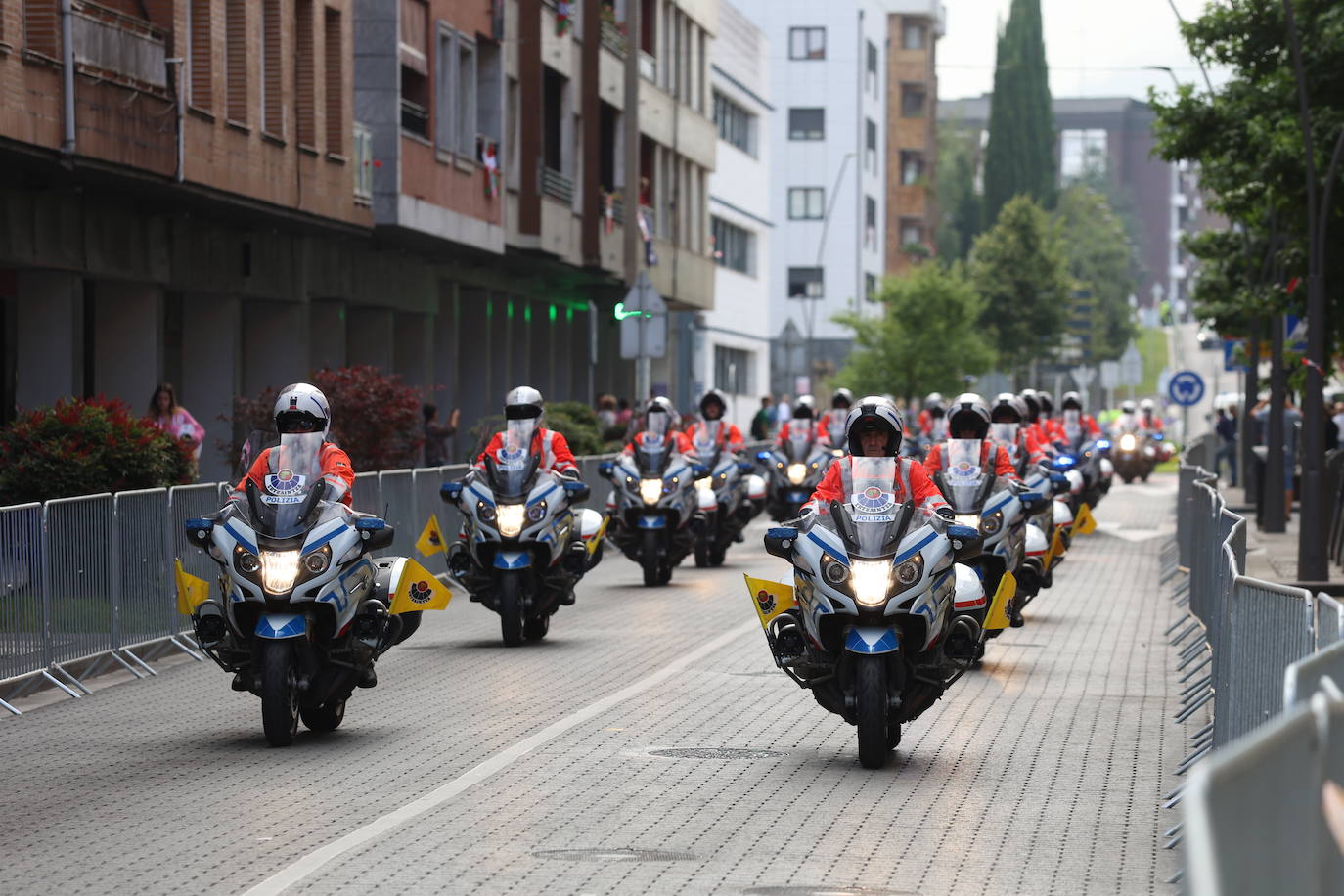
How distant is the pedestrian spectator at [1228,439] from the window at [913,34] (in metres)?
57.5

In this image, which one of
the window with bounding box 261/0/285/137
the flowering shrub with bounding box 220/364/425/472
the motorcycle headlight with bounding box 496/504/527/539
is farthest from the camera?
the window with bounding box 261/0/285/137

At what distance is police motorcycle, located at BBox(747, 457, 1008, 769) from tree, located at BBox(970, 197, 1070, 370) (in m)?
81.8

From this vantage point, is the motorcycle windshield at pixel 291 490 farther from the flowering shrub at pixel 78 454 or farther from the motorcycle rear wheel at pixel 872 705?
the flowering shrub at pixel 78 454

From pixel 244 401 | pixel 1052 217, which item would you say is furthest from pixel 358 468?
pixel 1052 217

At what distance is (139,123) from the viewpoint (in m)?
25.9

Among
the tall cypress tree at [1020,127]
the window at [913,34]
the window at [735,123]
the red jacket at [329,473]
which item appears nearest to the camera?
the red jacket at [329,473]

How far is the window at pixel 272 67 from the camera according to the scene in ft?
105

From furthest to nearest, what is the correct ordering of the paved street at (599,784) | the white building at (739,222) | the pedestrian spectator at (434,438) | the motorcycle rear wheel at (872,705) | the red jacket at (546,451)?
the white building at (739,222), the pedestrian spectator at (434,438), the red jacket at (546,451), the motorcycle rear wheel at (872,705), the paved street at (599,784)

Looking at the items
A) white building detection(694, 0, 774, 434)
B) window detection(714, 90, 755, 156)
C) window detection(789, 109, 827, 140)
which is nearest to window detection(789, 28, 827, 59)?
window detection(789, 109, 827, 140)

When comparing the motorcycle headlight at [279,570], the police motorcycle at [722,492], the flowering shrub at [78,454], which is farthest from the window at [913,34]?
the motorcycle headlight at [279,570]

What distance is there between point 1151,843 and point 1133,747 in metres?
2.97

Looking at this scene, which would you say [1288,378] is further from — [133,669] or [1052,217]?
[1052,217]

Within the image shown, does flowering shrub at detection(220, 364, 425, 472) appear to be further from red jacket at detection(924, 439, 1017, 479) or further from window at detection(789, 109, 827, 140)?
window at detection(789, 109, 827, 140)

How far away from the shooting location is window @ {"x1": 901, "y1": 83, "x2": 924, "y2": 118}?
371 feet
